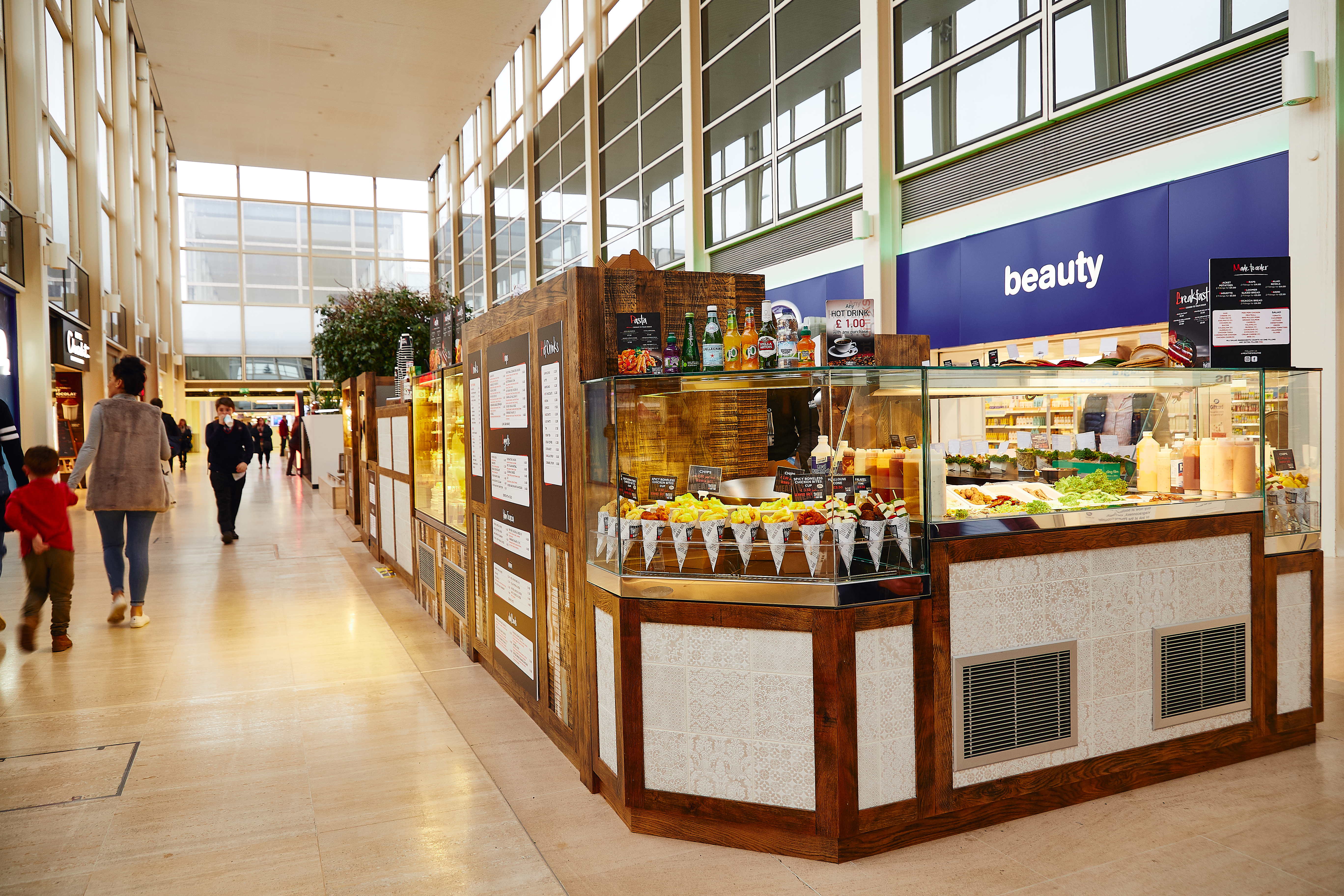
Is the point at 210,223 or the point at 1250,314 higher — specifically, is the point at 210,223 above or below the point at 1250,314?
above

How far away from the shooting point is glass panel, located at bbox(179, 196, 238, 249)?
26656 mm

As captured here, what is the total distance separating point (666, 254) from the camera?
1417 cm

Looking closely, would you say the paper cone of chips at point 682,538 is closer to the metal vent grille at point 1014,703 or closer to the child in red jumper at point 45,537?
the metal vent grille at point 1014,703

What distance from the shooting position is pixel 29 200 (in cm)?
1073

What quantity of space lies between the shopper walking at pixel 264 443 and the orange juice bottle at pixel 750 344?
2188 centimetres

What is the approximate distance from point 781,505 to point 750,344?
653 millimetres

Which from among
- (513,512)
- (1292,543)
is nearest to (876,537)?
(513,512)

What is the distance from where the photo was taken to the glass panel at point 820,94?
9.84 meters

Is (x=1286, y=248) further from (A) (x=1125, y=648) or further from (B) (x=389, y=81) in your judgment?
(B) (x=389, y=81)

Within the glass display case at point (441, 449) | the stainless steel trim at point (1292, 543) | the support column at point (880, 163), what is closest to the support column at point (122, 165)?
the glass display case at point (441, 449)

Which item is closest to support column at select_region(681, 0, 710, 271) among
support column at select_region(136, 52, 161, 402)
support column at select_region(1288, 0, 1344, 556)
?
support column at select_region(1288, 0, 1344, 556)

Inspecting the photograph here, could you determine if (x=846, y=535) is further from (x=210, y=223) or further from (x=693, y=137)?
(x=210, y=223)

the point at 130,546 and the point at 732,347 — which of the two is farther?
the point at 130,546

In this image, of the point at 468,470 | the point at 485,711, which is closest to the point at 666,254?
the point at 468,470
